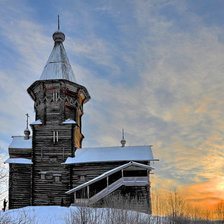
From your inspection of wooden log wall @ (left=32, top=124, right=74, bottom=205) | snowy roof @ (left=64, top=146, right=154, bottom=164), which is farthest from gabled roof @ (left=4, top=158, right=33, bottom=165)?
snowy roof @ (left=64, top=146, right=154, bottom=164)

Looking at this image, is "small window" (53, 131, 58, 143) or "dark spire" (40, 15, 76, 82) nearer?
"small window" (53, 131, 58, 143)

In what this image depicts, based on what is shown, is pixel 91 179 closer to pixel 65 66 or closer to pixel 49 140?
pixel 49 140

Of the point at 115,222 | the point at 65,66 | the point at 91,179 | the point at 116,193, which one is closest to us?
the point at 115,222

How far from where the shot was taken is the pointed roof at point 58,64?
3391cm

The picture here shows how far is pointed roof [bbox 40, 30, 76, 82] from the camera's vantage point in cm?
3391

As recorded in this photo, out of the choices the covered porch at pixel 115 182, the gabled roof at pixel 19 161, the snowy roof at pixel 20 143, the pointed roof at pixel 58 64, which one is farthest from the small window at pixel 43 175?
the pointed roof at pixel 58 64

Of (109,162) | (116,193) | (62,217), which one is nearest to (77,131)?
(109,162)

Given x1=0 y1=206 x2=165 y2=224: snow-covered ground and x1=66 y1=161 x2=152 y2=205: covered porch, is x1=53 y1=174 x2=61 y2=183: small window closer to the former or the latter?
x1=66 y1=161 x2=152 y2=205: covered porch

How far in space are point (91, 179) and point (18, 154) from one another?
7.95 m

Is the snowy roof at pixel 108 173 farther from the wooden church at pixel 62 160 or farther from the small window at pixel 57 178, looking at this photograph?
the small window at pixel 57 178

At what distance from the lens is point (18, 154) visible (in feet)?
106

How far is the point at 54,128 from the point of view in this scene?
106 feet

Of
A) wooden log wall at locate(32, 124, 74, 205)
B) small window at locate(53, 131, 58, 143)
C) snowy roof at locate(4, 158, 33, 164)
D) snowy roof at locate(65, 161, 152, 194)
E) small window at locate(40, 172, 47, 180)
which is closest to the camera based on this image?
snowy roof at locate(65, 161, 152, 194)

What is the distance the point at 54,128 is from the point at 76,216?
17.9 metres
